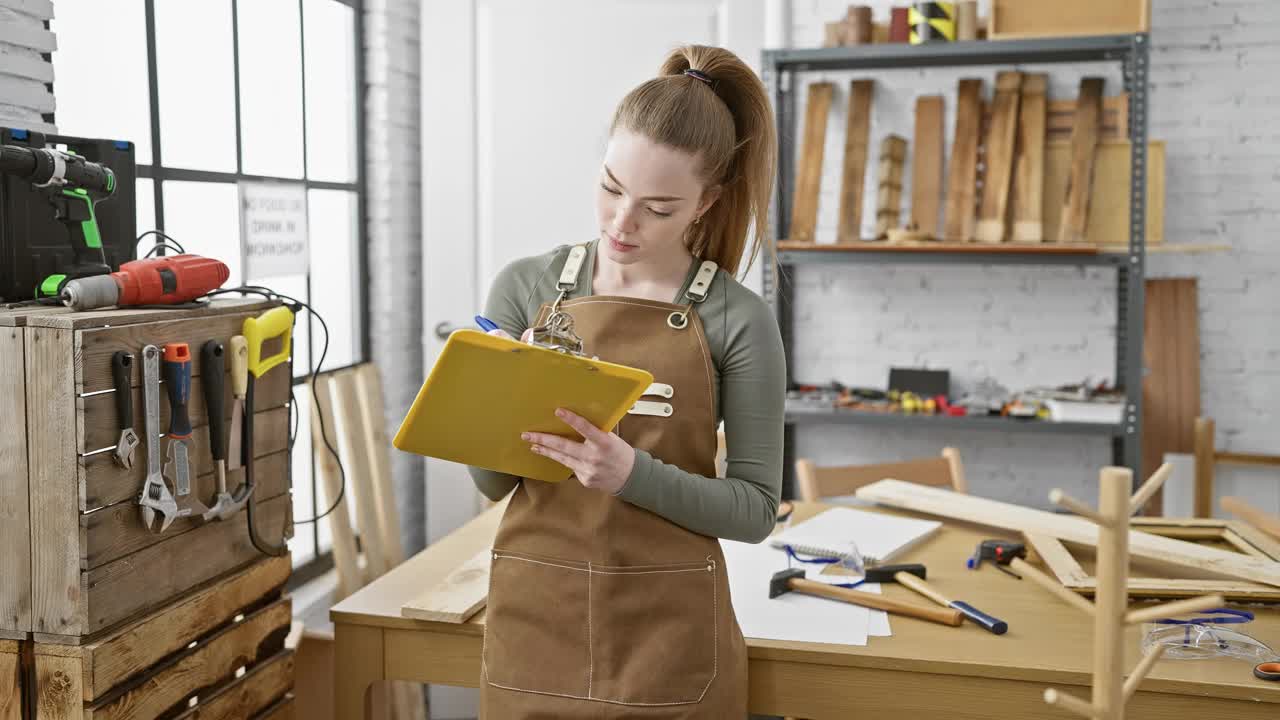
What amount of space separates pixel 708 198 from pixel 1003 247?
7.18 ft

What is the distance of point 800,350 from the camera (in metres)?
4.02

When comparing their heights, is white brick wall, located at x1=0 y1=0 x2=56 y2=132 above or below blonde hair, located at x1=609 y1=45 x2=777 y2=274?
above

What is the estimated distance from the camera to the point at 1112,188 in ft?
11.6

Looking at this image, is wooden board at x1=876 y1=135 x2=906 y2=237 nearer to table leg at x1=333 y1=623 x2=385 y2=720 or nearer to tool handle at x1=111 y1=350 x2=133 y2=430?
table leg at x1=333 y1=623 x2=385 y2=720

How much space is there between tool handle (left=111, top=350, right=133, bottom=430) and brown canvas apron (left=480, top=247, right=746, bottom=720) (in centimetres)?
51

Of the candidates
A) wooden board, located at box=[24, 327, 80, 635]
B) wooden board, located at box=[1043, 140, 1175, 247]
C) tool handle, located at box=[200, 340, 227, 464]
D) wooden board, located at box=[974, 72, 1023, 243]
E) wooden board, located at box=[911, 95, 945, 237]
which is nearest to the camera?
wooden board, located at box=[24, 327, 80, 635]

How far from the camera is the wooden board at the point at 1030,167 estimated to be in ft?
11.7

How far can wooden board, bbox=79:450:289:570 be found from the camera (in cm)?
131

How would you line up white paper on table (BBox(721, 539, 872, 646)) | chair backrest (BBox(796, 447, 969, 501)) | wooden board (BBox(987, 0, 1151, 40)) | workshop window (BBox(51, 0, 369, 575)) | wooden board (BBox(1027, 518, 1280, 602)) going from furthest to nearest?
wooden board (BBox(987, 0, 1151, 40)) → chair backrest (BBox(796, 447, 969, 501)) → workshop window (BBox(51, 0, 369, 575)) → wooden board (BBox(1027, 518, 1280, 602)) → white paper on table (BBox(721, 539, 872, 646))

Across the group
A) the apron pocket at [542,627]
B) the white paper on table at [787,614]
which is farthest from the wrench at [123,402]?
the white paper on table at [787,614]

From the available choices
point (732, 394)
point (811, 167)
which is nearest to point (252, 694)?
point (732, 394)

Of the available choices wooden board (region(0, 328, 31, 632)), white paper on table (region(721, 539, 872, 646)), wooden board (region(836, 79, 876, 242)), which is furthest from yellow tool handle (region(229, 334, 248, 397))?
wooden board (region(836, 79, 876, 242))

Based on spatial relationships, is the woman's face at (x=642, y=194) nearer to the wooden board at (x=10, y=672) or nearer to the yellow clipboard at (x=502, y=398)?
the yellow clipboard at (x=502, y=398)

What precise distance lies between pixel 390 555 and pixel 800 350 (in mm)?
1745
